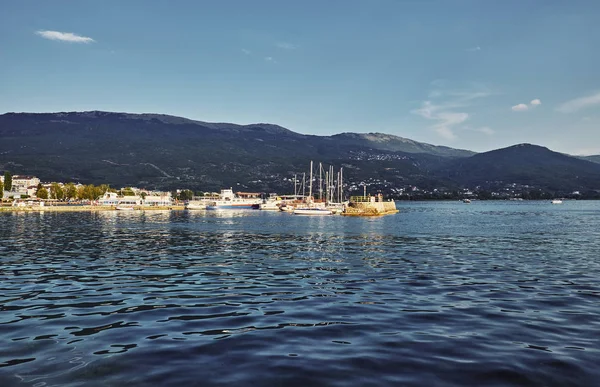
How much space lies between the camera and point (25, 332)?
14172 mm

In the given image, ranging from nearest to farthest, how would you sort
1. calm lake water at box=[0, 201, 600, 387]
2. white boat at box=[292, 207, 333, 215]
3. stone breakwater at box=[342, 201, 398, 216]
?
calm lake water at box=[0, 201, 600, 387], stone breakwater at box=[342, 201, 398, 216], white boat at box=[292, 207, 333, 215]

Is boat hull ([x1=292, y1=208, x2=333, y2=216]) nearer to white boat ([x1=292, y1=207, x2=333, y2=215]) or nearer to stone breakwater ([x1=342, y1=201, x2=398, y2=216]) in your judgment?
white boat ([x1=292, y1=207, x2=333, y2=215])

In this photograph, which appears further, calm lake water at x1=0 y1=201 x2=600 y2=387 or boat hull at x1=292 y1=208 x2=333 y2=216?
boat hull at x1=292 y1=208 x2=333 y2=216

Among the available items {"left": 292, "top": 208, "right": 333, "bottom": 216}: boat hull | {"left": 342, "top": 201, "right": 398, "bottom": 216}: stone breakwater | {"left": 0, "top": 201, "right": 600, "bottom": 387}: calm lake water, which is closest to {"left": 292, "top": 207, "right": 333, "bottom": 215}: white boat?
{"left": 292, "top": 208, "right": 333, "bottom": 216}: boat hull

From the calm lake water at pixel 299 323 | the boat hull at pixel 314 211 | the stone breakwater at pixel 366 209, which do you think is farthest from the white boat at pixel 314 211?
the calm lake water at pixel 299 323

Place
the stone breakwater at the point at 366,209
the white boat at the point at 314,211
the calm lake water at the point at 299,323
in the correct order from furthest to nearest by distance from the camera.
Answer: the white boat at the point at 314,211 → the stone breakwater at the point at 366,209 → the calm lake water at the point at 299,323

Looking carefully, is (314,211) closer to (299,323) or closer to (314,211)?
(314,211)

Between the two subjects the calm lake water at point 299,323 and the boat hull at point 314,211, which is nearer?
the calm lake water at point 299,323

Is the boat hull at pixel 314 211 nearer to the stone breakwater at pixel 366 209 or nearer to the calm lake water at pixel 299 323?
the stone breakwater at pixel 366 209

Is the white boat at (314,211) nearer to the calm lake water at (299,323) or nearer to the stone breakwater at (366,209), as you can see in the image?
the stone breakwater at (366,209)

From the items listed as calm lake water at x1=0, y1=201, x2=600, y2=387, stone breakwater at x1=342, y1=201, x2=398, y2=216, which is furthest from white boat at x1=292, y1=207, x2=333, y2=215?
calm lake water at x1=0, y1=201, x2=600, y2=387

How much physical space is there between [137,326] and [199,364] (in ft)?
15.9

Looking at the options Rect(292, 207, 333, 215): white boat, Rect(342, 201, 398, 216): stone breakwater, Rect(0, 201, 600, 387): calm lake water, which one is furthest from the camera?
Rect(292, 207, 333, 215): white boat

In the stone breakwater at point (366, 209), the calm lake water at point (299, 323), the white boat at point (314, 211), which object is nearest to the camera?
the calm lake water at point (299, 323)
